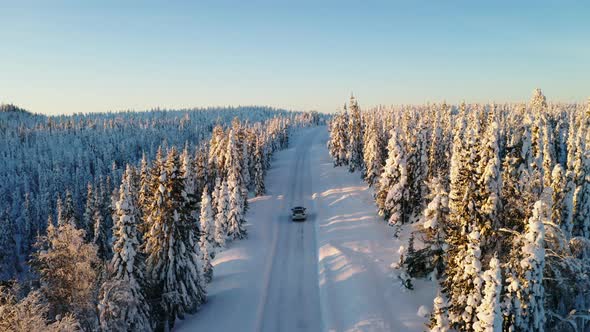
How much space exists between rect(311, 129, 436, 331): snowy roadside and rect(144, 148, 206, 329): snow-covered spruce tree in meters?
9.78

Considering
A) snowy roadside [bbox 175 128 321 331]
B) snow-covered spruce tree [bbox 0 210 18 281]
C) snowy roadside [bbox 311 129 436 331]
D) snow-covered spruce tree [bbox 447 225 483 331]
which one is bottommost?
snow-covered spruce tree [bbox 0 210 18 281]

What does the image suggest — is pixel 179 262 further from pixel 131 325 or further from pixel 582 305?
pixel 582 305

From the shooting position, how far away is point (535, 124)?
42.9 metres

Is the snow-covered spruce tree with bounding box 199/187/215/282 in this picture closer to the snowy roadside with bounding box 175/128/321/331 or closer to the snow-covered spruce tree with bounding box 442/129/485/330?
the snowy roadside with bounding box 175/128/321/331

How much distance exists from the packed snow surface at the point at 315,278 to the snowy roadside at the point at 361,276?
0.06 meters

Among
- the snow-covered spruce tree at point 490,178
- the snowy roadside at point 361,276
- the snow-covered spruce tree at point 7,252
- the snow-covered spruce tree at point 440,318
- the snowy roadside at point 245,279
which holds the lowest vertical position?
the snow-covered spruce tree at point 7,252

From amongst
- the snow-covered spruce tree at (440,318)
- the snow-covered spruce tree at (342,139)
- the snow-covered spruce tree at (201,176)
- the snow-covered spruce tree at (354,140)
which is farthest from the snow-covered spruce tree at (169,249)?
the snow-covered spruce tree at (342,139)

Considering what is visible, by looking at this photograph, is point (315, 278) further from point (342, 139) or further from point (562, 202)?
point (342, 139)

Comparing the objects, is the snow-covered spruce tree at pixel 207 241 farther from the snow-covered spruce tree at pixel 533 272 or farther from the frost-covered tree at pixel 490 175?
the snow-covered spruce tree at pixel 533 272

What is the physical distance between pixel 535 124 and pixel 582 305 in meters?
24.8

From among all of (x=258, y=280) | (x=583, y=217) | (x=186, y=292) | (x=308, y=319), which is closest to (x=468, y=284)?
(x=308, y=319)

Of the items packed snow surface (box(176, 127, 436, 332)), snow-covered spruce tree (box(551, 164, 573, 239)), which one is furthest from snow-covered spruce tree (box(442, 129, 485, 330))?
snow-covered spruce tree (box(551, 164, 573, 239))

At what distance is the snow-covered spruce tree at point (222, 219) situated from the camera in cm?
4286

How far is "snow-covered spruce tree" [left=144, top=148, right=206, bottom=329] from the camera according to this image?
86.9ft
